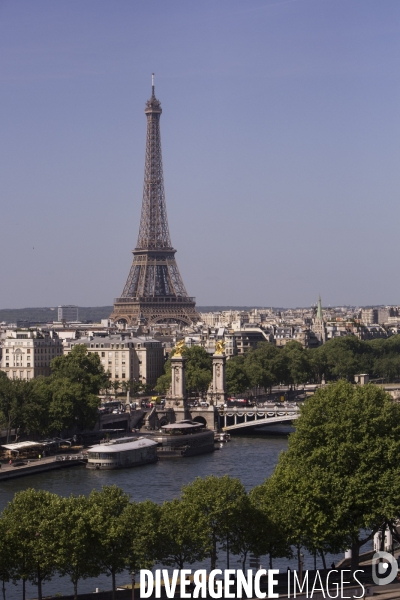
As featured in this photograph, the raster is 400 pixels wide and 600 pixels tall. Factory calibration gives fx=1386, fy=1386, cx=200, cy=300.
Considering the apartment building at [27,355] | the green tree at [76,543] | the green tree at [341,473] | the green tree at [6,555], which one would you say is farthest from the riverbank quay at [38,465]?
the apartment building at [27,355]

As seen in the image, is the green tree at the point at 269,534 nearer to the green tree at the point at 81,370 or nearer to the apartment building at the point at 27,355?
the green tree at the point at 81,370

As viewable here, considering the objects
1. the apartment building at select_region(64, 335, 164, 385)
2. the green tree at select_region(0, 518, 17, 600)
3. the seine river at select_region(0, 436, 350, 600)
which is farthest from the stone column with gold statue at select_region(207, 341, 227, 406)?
the green tree at select_region(0, 518, 17, 600)

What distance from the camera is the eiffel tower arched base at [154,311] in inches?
4321

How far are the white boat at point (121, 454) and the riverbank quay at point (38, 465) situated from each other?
626 millimetres

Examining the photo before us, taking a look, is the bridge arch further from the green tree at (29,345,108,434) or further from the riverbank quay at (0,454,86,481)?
the riverbank quay at (0,454,86,481)

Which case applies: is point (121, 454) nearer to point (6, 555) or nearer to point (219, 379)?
point (219, 379)

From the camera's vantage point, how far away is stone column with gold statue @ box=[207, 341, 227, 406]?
229 feet

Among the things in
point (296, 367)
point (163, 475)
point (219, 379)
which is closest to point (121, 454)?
point (163, 475)

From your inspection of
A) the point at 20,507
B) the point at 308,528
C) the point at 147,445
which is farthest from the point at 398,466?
the point at 147,445

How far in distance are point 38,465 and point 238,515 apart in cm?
2126

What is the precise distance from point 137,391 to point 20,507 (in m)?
50.1

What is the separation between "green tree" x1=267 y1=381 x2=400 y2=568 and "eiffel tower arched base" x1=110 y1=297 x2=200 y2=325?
7727 centimetres

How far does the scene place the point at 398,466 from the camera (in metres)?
29.3

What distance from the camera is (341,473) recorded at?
96.2 feet
